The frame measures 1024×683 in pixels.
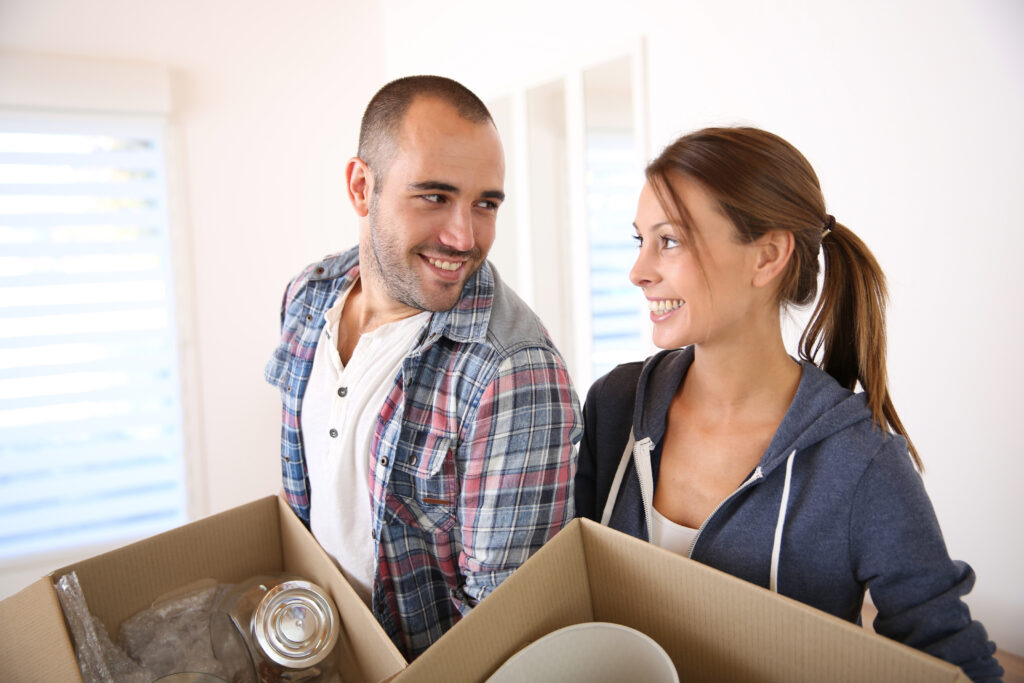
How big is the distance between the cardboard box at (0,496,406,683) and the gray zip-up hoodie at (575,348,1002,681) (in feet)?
1.52

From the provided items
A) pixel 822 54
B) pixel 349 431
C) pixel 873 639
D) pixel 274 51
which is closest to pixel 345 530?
pixel 349 431

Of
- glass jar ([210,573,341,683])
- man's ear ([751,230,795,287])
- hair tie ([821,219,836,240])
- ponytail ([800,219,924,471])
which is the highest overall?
hair tie ([821,219,836,240])

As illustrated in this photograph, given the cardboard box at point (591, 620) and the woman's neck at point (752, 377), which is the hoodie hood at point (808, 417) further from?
the cardboard box at point (591, 620)

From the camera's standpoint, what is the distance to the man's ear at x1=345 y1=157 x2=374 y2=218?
120 cm

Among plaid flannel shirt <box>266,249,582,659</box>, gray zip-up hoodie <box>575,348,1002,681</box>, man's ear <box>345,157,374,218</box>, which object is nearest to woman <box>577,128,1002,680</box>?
gray zip-up hoodie <box>575,348,1002,681</box>

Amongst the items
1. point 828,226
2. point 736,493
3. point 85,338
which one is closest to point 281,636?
point 736,493

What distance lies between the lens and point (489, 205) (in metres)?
1.12

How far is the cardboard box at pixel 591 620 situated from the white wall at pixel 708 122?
44.5 inches

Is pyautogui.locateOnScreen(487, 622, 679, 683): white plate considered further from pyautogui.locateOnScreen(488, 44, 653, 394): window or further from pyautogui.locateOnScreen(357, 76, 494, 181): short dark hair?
pyautogui.locateOnScreen(488, 44, 653, 394): window

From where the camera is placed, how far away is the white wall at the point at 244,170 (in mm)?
2936

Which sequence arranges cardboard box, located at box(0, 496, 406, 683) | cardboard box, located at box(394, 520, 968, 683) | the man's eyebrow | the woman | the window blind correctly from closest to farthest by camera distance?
cardboard box, located at box(394, 520, 968, 683) → cardboard box, located at box(0, 496, 406, 683) → the woman → the man's eyebrow → the window blind

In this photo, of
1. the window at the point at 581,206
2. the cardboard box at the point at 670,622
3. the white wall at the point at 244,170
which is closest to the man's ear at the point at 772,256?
the cardboard box at the point at 670,622

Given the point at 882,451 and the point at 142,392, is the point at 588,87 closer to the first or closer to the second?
the point at 882,451

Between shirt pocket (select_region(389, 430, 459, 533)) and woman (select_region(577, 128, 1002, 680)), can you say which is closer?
woman (select_region(577, 128, 1002, 680))
